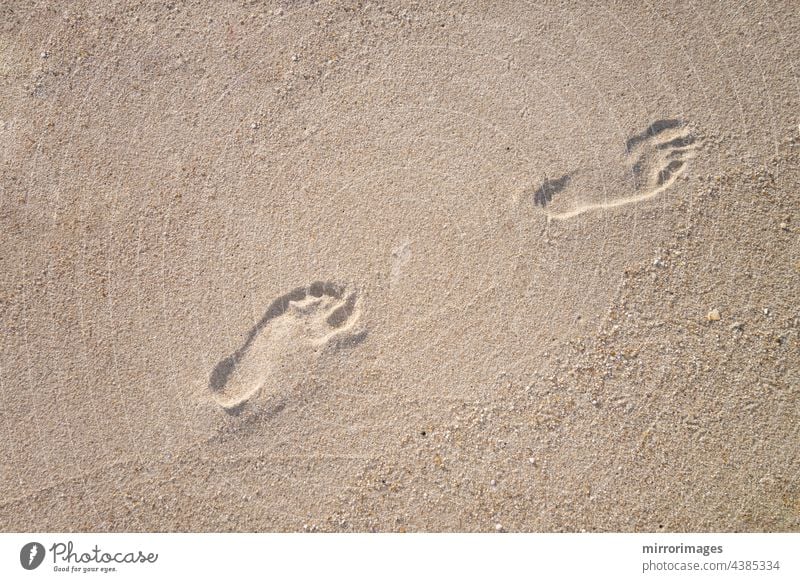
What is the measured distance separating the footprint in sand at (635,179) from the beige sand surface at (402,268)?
0.4 inches

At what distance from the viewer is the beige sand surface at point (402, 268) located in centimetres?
269

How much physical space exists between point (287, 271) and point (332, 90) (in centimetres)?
97

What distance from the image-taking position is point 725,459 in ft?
8.70

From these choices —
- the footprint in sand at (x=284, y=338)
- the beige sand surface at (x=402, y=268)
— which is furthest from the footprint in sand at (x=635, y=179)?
the footprint in sand at (x=284, y=338)
